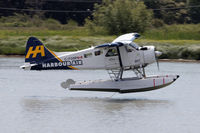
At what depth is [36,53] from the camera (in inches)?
692

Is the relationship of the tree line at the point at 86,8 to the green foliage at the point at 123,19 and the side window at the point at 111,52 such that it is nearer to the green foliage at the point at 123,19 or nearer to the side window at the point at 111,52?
the green foliage at the point at 123,19

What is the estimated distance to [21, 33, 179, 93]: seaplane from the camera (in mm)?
17172

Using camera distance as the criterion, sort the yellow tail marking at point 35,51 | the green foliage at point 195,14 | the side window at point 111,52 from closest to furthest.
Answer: the side window at point 111,52 < the yellow tail marking at point 35,51 < the green foliage at point 195,14

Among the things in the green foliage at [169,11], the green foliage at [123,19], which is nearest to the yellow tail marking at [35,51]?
the green foliage at [123,19]

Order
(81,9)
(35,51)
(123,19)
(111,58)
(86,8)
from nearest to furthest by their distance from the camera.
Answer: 1. (111,58)
2. (35,51)
3. (123,19)
4. (81,9)
5. (86,8)

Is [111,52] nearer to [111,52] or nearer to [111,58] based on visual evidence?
[111,52]

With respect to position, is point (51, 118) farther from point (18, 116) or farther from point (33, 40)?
point (33, 40)

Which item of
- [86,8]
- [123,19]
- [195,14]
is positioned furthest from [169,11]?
[123,19]

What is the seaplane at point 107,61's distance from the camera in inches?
676

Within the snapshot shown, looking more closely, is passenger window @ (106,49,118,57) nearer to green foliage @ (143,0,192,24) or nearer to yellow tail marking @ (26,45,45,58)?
yellow tail marking @ (26,45,45,58)

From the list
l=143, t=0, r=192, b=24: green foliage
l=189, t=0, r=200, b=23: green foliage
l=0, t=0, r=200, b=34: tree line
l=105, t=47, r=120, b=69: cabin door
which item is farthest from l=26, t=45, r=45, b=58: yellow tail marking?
l=189, t=0, r=200, b=23: green foliage

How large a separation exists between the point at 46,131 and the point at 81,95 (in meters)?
5.97

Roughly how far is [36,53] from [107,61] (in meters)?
2.60

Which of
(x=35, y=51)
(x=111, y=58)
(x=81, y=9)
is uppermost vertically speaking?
(x=81, y=9)
